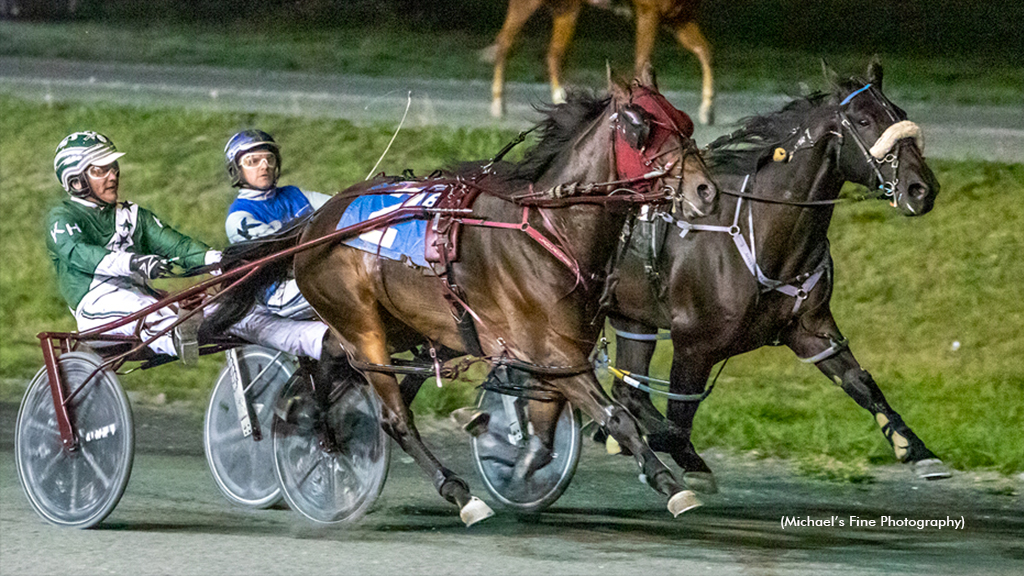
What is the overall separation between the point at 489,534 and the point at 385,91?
6.51 metres

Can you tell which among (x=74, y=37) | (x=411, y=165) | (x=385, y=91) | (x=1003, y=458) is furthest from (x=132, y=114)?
(x=1003, y=458)

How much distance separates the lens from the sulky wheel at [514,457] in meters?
6.55

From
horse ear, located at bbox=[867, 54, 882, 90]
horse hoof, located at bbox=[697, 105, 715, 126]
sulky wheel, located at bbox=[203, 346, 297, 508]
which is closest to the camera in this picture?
horse ear, located at bbox=[867, 54, 882, 90]

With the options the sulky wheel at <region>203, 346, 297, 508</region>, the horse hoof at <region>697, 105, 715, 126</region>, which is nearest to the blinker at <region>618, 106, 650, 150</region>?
the sulky wheel at <region>203, 346, 297, 508</region>

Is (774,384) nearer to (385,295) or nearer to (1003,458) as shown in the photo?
(1003,458)

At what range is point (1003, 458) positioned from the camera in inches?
311

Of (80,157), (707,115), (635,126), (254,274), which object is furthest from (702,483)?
(707,115)

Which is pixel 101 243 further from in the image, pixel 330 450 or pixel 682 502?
pixel 682 502

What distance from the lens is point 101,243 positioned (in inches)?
267

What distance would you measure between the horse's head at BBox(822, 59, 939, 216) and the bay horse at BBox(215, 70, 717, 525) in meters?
1.21

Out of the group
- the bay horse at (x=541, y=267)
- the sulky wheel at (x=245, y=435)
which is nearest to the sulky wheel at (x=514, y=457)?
the bay horse at (x=541, y=267)

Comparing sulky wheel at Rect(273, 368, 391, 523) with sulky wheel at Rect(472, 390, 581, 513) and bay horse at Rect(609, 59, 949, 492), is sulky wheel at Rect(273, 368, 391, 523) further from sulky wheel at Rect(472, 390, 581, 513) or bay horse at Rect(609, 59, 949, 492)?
bay horse at Rect(609, 59, 949, 492)

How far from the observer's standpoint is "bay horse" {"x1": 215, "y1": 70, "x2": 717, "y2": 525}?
524 centimetres

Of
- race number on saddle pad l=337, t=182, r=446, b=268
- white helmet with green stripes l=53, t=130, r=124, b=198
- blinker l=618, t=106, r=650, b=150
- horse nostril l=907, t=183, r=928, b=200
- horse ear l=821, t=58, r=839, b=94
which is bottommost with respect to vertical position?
race number on saddle pad l=337, t=182, r=446, b=268
